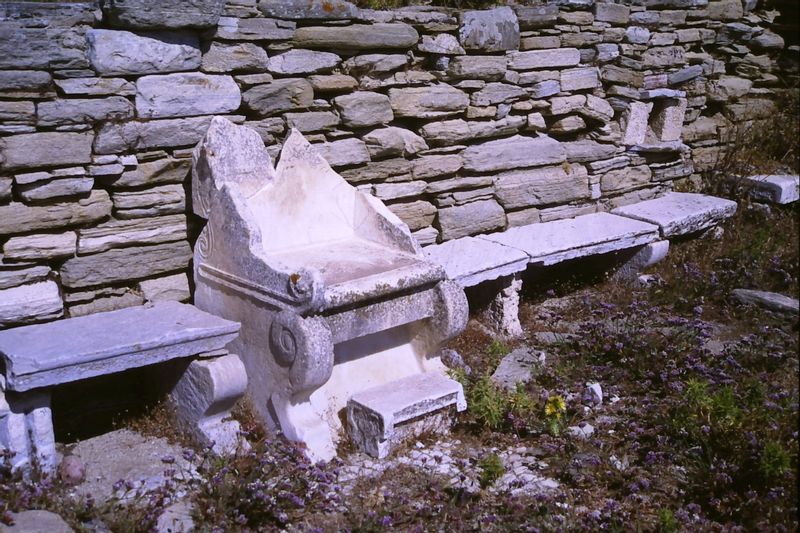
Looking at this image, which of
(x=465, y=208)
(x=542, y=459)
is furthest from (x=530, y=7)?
(x=542, y=459)

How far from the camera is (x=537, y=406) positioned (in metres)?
4.55

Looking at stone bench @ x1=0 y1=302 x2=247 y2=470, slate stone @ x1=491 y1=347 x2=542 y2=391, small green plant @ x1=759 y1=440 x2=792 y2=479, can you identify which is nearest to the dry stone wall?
stone bench @ x1=0 y1=302 x2=247 y2=470

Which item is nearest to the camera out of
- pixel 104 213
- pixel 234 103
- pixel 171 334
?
pixel 171 334

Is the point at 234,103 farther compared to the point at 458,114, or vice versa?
the point at 458,114

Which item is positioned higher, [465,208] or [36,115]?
[36,115]

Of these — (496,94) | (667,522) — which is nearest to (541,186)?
(496,94)

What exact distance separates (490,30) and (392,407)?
2739mm

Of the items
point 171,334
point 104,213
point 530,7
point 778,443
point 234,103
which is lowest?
point 778,443

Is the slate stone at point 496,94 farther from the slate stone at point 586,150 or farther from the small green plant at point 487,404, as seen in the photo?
the small green plant at point 487,404

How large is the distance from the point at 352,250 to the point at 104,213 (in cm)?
132

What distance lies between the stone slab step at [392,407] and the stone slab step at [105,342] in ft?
2.44

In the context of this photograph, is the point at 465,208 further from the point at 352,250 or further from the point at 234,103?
the point at 234,103

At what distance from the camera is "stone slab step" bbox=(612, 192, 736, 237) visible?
20.8 feet

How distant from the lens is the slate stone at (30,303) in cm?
404
